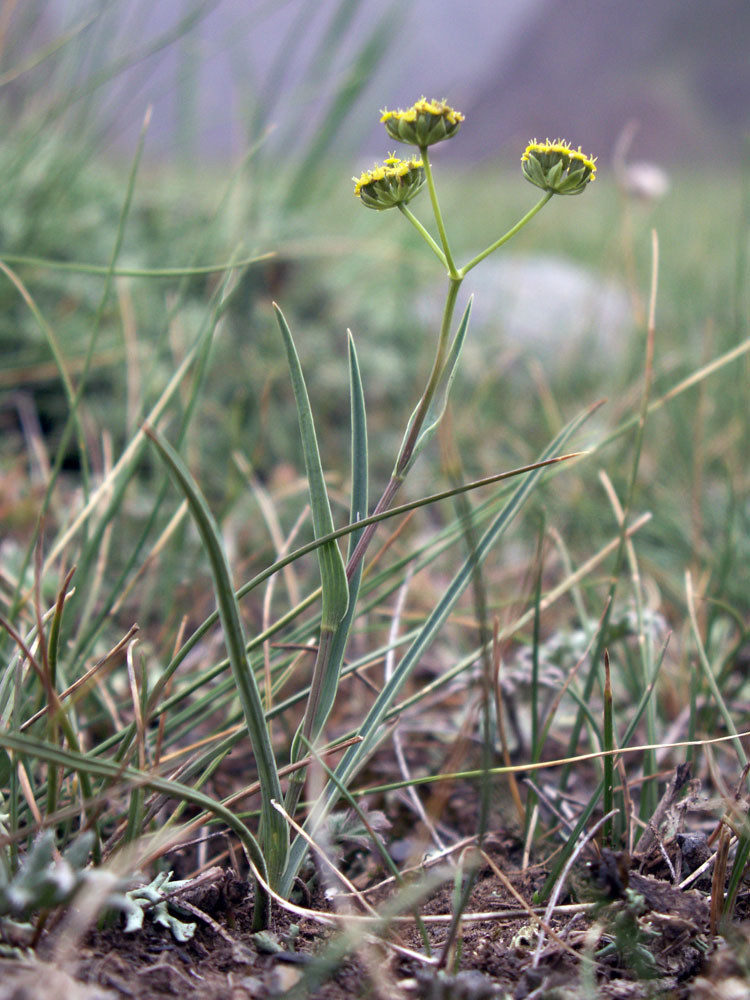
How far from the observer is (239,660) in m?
0.51

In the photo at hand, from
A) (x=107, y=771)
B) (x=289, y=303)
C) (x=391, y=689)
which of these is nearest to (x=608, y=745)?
(x=391, y=689)

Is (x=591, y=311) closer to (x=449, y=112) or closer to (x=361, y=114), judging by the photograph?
(x=361, y=114)

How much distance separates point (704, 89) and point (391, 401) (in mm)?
37173

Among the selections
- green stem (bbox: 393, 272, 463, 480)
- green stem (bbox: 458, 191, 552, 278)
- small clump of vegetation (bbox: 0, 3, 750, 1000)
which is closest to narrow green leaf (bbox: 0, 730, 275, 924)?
small clump of vegetation (bbox: 0, 3, 750, 1000)

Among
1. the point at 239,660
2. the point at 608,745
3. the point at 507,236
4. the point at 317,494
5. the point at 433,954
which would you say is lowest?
the point at 433,954

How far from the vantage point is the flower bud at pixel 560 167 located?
1.71ft

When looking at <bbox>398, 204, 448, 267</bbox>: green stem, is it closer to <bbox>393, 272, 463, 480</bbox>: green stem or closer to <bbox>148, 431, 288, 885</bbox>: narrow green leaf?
<bbox>393, 272, 463, 480</bbox>: green stem

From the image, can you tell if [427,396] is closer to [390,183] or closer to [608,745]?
[390,183]

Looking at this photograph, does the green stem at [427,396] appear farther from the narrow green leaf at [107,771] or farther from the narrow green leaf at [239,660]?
the narrow green leaf at [107,771]

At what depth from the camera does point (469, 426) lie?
193 centimetres

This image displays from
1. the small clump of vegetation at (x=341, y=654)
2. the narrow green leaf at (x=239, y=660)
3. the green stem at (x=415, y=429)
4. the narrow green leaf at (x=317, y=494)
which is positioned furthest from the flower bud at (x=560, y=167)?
the narrow green leaf at (x=239, y=660)

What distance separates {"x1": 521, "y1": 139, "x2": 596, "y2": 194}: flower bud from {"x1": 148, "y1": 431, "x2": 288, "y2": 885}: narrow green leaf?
0.33 meters

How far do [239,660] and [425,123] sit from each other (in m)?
0.40

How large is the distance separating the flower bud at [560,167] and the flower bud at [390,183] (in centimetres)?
8
